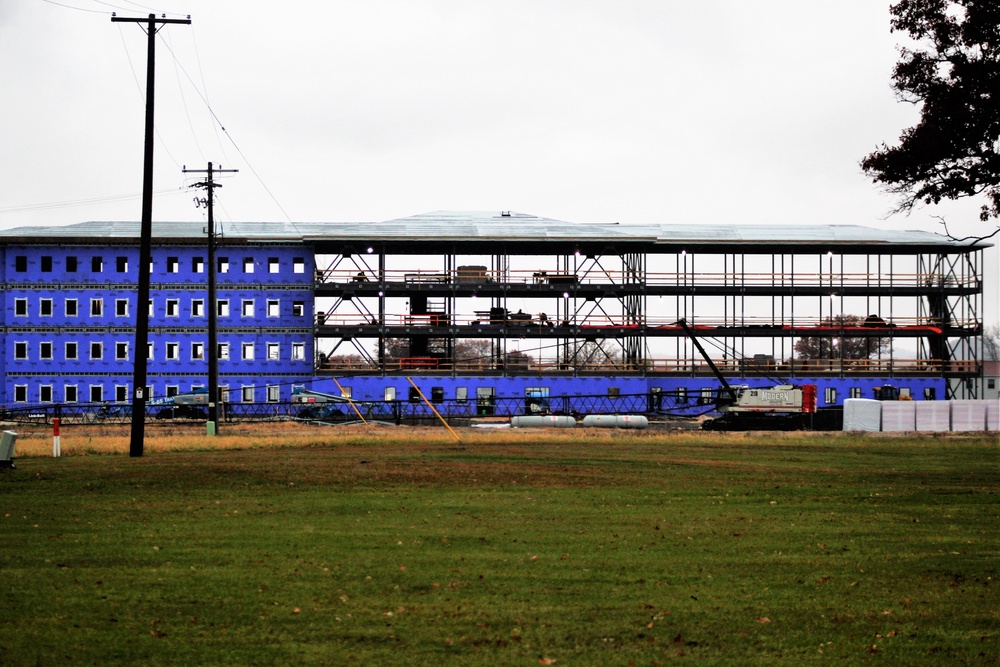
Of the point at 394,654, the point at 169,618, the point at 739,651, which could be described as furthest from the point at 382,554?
the point at 739,651

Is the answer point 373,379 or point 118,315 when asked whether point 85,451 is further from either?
point 118,315

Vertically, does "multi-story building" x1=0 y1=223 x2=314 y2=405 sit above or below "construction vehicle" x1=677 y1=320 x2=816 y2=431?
above

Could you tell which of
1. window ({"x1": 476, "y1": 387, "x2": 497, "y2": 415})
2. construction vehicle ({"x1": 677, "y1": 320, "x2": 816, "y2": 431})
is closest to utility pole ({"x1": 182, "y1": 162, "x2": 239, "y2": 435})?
window ({"x1": 476, "y1": 387, "x2": 497, "y2": 415})

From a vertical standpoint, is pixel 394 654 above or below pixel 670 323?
below

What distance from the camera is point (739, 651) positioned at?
818cm

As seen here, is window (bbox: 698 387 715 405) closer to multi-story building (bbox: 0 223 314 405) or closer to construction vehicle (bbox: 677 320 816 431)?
construction vehicle (bbox: 677 320 816 431)

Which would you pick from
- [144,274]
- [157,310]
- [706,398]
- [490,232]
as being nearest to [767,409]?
[706,398]

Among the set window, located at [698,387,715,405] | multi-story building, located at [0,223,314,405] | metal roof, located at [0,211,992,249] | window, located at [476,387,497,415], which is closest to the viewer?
window, located at [698,387,715,405]

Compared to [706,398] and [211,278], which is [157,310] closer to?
[211,278]

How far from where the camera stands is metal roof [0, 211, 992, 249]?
6744 cm

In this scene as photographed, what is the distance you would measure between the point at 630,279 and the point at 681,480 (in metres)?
49.2

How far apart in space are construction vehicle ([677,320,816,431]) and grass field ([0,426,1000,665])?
31365mm

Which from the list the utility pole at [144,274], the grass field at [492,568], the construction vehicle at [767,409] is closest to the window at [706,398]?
the construction vehicle at [767,409]

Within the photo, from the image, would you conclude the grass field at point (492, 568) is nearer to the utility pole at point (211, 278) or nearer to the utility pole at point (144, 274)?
the utility pole at point (144, 274)
